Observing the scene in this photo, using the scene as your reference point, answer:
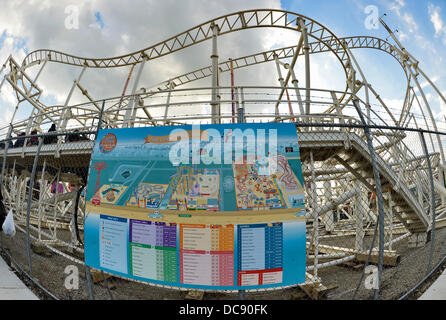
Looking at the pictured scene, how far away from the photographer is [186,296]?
150 inches

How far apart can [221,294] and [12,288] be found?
3947 millimetres

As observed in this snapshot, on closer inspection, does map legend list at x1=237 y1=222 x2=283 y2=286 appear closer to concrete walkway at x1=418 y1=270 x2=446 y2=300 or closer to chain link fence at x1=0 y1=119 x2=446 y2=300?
chain link fence at x1=0 y1=119 x2=446 y2=300

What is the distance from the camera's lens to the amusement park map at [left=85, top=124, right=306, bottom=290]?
240 cm

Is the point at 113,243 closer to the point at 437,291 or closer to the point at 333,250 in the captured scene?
the point at 437,291

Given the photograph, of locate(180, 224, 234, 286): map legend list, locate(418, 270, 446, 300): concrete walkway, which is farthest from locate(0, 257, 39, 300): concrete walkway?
locate(418, 270, 446, 300): concrete walkway

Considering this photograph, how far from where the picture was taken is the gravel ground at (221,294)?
3.69 meters

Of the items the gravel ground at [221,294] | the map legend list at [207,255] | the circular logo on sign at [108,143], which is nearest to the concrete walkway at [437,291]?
the gravel ground at [221,294]

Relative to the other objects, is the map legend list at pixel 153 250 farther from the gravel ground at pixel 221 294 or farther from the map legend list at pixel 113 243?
the gravel ground at pixel 221 294

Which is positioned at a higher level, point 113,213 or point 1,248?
point 113,213

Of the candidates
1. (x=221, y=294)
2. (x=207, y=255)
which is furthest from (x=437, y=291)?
(x=207, y=255)

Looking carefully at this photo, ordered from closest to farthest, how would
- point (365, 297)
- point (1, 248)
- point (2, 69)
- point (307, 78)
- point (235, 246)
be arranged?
1. point (235, 246)
2. point (365, 297)
3. point (1, 248)
4. point (307, 78)
5. point (2, 69)
